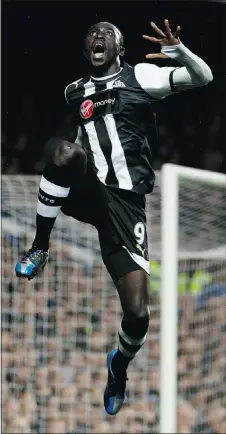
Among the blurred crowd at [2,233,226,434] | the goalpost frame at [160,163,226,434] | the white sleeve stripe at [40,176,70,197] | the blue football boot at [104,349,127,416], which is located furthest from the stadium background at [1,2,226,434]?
the white sleeve stripe at [40,176,70,197]

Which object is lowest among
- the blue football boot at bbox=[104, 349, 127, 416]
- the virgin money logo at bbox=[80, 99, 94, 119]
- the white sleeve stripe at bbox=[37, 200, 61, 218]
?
the blue football boot at bbox=[104, 349, 127, 416]

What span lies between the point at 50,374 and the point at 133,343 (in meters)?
3.65

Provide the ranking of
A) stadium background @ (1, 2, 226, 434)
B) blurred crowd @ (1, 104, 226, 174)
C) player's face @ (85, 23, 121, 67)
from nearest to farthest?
player's face @ (85, 23, 121, 67)
stadium background @ (1, 2, 226, 434)
blurred crowd @ (1, 104, 226, 174)

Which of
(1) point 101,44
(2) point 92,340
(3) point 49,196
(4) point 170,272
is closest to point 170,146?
(2) point 92,340

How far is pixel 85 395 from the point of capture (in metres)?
6.03

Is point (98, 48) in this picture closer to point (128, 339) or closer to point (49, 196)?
point (49, 196)

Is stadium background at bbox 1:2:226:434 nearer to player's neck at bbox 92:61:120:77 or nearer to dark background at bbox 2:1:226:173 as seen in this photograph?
dark background at bbox 2:1:226:173

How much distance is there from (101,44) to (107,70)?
85 mm

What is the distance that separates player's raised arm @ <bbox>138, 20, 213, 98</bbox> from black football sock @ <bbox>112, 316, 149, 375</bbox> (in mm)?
422

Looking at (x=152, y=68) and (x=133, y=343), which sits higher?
(x=152, y=68)

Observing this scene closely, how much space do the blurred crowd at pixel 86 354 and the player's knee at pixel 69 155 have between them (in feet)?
11.8

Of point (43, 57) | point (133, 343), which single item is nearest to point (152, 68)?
point (133, 343)

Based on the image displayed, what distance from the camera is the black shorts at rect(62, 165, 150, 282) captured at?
218 cm

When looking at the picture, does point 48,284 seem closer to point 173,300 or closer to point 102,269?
point 102,269
